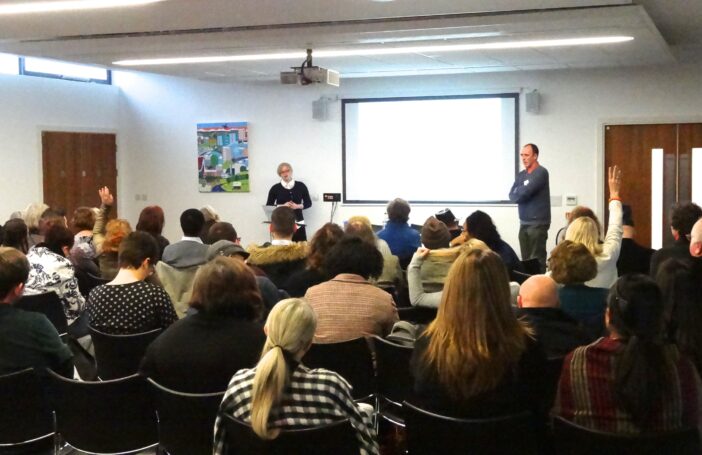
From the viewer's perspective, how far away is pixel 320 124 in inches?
440

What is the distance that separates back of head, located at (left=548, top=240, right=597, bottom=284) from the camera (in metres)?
3.89

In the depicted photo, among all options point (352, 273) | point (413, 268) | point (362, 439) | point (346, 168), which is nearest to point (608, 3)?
point (413, 268)

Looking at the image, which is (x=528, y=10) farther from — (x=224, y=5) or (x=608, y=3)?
(x=224, y=5)

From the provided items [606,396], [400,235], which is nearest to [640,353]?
[606,396]

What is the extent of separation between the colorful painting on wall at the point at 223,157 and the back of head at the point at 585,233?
7250mm

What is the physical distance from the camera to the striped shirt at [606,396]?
245 centimetres

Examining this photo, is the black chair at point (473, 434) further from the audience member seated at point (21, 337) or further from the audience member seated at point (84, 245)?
the audience member seated at point (84, 245)

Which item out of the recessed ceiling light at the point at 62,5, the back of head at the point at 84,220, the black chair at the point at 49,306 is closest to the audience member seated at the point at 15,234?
the back of head at the point at 84,220

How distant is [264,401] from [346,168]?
8845 millimetres

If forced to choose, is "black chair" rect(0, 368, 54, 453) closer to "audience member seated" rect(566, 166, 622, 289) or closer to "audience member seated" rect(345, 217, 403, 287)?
"audience member seated" rect(345, 217, 403, 287)

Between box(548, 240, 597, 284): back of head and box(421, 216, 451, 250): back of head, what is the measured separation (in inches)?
61.9

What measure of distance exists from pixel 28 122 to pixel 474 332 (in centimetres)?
925

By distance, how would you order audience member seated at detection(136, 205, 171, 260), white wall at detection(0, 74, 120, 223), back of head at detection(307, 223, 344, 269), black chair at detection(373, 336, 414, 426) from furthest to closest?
white wall at detection(0, 74, 120, 223) → audience member seated at detection(136, 205, 171, 260) → back of head at detection(307, 223, 344, 269) → black chair at detection(373, 336, 414, 426)

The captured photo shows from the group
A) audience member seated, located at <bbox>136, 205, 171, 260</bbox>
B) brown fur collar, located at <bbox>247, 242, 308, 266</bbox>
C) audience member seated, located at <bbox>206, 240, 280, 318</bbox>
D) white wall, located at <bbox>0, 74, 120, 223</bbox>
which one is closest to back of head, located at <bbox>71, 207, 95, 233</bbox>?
audience member seated, located at <bbox>136, 205, 171, 260</bbox>
